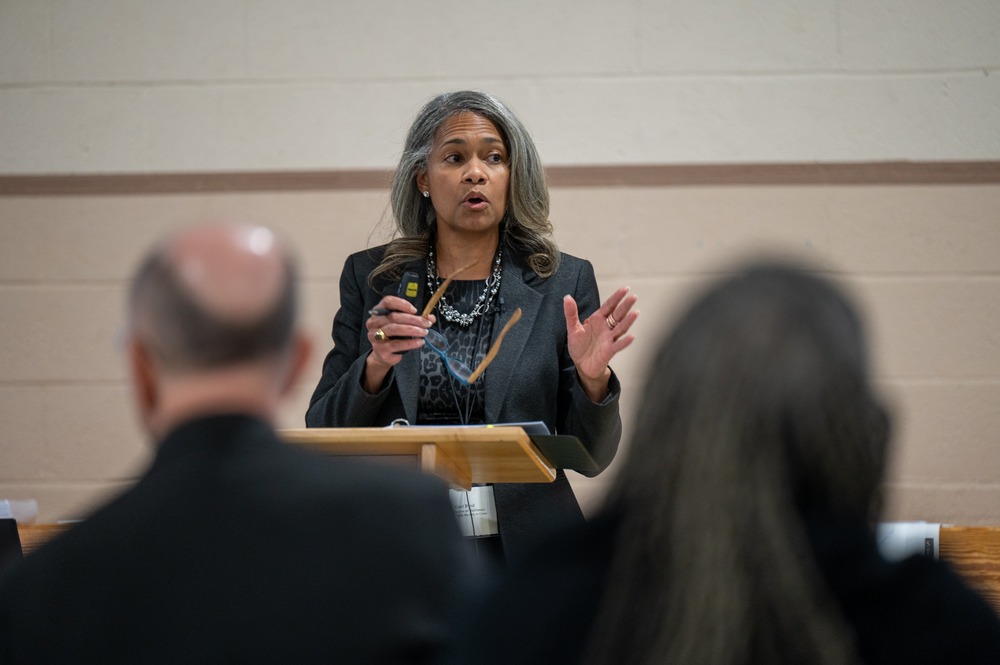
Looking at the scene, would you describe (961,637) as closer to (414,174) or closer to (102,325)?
(414,174)

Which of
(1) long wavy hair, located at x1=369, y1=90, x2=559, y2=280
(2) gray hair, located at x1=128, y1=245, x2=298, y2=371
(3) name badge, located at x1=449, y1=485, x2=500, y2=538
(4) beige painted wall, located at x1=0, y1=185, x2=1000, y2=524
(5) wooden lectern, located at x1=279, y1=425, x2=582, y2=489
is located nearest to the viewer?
(2) gray hair, located at x1=128, y1=245, x2=298, y2=371

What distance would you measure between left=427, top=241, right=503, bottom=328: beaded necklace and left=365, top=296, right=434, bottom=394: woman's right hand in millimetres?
318

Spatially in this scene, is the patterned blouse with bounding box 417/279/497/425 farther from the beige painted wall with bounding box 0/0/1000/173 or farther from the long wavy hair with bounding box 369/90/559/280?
the beige painted wall with bounding box 0/0/1000/173

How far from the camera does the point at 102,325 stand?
390cm

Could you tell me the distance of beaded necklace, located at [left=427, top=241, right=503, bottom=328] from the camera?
2.55m

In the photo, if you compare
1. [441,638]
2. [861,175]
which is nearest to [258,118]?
[861,175]

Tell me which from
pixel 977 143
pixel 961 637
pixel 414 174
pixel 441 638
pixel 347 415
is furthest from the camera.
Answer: pixel 977 143

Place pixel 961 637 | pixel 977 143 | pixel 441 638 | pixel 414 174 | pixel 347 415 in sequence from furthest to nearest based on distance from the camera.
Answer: pixel 977 143 < pixel 414 174 < pixel 347 415 < pixel 441 638 < pixel 961 637

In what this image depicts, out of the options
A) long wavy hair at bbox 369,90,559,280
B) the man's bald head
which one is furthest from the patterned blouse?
the man's bald head

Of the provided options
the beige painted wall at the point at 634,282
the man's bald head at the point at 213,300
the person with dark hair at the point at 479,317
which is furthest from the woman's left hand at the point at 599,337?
the beige painted wall at the point at 634,282

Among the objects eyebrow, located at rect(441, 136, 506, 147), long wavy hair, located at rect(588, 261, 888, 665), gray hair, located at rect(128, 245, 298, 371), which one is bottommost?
long wavy hair, located at rect(588, 261, 888, 665)

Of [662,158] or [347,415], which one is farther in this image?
[662,158]

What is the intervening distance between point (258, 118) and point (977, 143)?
8.14 feet

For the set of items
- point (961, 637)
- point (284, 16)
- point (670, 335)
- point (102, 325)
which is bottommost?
point (102, 325)
